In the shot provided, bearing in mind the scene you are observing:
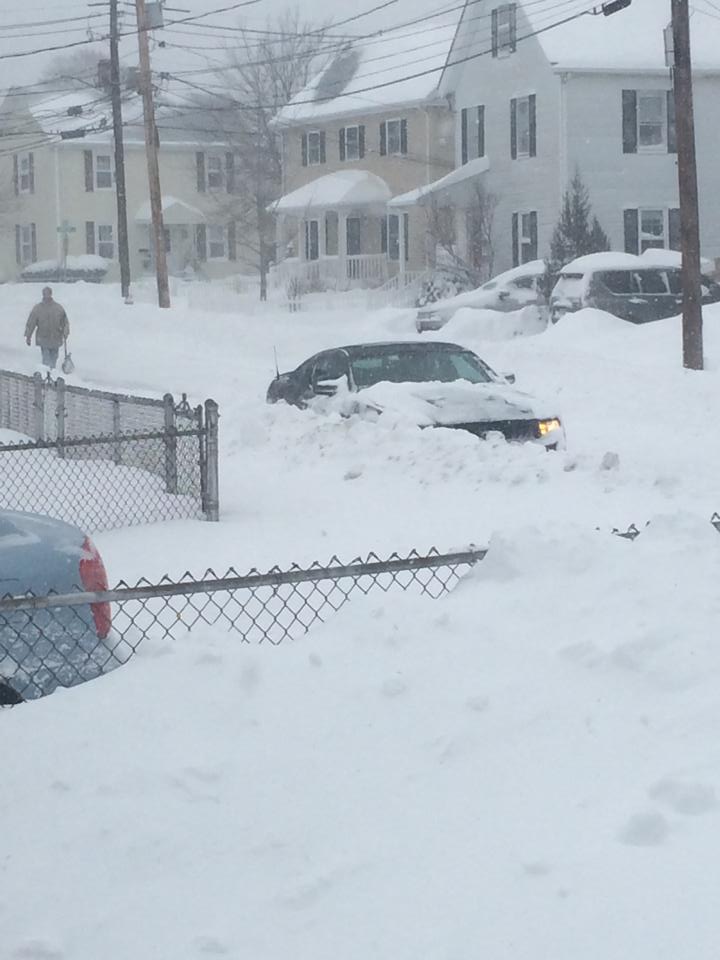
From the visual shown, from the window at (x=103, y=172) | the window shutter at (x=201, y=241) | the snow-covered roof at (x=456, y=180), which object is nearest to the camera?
the snow-covered roof at (x=456, y=180)

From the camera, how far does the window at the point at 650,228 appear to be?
40656 millimetres

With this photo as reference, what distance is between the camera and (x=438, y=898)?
426 cm

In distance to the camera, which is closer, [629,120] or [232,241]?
[629,120]

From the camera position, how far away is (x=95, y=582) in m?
6.40

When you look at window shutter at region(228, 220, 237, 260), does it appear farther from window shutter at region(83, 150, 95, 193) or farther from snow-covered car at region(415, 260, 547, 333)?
snow-covered car at region(415, 260, 547, 333)

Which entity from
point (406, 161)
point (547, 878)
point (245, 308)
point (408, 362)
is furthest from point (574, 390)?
point (406, 161)

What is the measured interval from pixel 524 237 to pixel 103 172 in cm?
2686

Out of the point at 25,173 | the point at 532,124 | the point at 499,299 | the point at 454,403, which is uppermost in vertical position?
the point at 25,173

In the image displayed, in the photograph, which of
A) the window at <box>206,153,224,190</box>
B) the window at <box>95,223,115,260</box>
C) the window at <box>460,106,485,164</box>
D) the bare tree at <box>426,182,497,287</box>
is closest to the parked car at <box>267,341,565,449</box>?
the bare tree at <box>426,182,497,287</box>

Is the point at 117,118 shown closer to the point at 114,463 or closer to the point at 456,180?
the point at 456,180

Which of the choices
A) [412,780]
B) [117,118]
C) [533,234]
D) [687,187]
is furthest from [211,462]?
[117,118]

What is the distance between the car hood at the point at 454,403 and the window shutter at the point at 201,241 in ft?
168

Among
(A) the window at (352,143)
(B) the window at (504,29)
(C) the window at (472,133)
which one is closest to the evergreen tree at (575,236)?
(B) the window at (504,29)

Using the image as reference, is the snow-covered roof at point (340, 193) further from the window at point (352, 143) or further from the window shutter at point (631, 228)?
the window shutter at point (631, 228)
